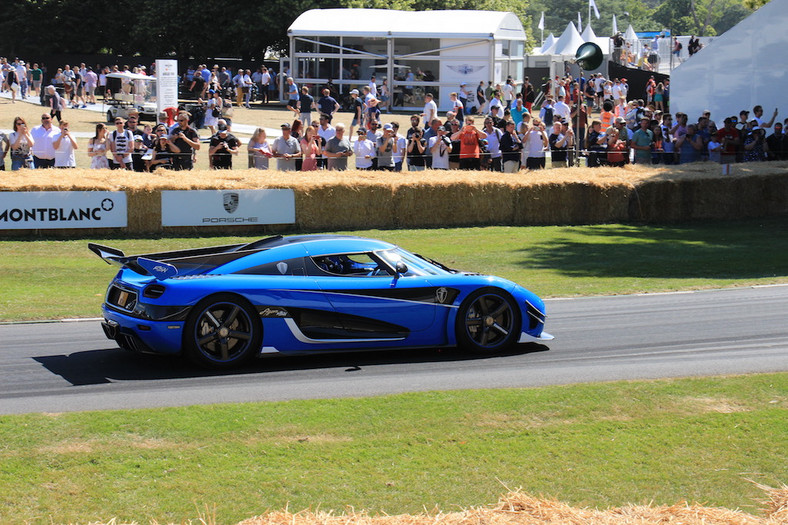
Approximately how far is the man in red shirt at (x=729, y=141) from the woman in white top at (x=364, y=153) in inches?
367

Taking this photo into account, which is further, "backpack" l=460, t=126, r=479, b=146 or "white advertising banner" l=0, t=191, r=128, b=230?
"backpack" l=460, t=126, r=479, b=146

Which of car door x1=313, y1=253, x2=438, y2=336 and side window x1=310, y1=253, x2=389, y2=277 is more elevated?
side window x1=310, y1=253, x2=389, y2=277

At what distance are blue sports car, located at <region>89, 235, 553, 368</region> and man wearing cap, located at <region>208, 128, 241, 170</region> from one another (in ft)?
33.1

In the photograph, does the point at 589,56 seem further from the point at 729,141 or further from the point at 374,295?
the point at 374,295

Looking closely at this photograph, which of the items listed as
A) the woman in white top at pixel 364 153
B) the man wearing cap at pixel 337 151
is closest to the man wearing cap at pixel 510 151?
the woman in white top at pixel 364 153

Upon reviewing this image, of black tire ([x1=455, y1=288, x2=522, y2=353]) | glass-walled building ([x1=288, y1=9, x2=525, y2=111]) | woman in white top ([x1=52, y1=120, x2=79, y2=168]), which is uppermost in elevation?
glass-walled building ([x1=288, y1=9, x2=525, y2=111])

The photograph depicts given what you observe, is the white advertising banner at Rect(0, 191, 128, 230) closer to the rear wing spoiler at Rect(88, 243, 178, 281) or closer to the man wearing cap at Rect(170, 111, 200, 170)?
the man wearing cap at Rect(170, 111, 200, 170)

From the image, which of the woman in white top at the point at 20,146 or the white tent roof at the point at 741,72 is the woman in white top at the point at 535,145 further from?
the white tent roof at the point at 741,72

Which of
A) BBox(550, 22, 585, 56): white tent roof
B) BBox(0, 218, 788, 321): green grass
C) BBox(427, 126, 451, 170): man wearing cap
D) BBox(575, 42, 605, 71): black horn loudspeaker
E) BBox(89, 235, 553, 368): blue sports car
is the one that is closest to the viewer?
BBox(89, 235, 553, 368): blue sports car

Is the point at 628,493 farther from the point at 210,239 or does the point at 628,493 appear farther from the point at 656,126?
the point at 656,126

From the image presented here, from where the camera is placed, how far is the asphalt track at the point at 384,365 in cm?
895

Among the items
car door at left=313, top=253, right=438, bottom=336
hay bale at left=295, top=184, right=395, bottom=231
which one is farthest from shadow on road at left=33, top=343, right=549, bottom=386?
hay bale at left=295, top=184, right=395, bottom=231

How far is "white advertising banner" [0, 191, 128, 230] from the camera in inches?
690

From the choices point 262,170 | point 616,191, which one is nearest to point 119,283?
point 262,170
